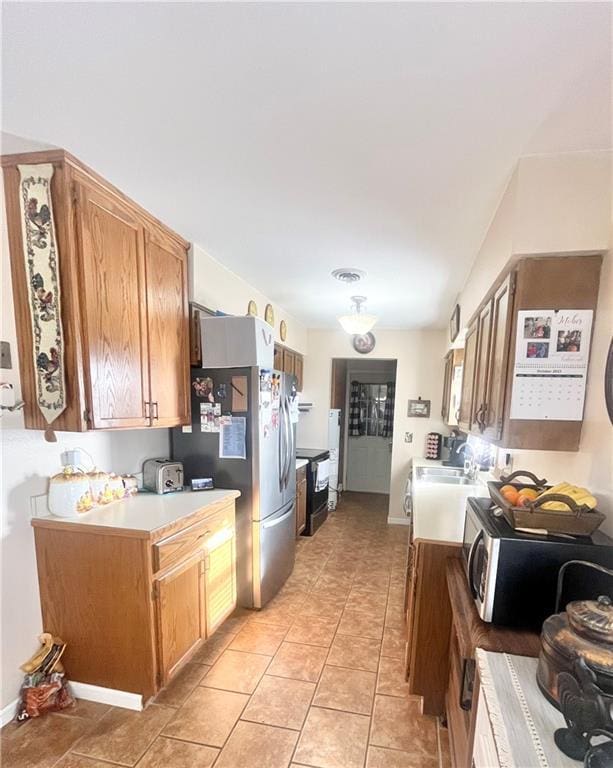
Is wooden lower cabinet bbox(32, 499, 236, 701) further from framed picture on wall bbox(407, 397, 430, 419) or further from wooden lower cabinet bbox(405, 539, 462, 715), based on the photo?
framed picture on wall bbox(407, 397, 430, 419)

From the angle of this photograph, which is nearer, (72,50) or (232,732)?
(72,50)

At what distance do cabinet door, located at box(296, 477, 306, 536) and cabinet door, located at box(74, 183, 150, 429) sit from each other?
2.22 m

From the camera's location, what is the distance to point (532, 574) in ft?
3.62

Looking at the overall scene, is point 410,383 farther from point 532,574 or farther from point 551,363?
point 532,574

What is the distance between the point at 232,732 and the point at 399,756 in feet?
2.44

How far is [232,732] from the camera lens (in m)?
1.66

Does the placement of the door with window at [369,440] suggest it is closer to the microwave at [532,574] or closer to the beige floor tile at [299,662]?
the beige floor tile at [299,662]

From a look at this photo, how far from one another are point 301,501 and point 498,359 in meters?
2.87

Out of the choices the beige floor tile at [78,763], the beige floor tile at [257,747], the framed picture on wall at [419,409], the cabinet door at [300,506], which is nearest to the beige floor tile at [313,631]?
the beige floor tile at [257,747]

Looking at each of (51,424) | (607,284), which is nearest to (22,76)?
(51,424)

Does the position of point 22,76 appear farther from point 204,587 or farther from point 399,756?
point 399,756

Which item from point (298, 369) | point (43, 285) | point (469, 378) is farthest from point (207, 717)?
point (298, 369)

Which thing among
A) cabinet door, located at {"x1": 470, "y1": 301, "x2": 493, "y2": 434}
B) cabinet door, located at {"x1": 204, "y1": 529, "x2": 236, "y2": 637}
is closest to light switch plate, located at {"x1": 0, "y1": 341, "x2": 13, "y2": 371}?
cabinet door, located at {"x1": 204, "y1": 529, "x2": 236, "y2": 637}

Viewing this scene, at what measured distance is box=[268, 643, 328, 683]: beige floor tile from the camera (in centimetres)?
203
